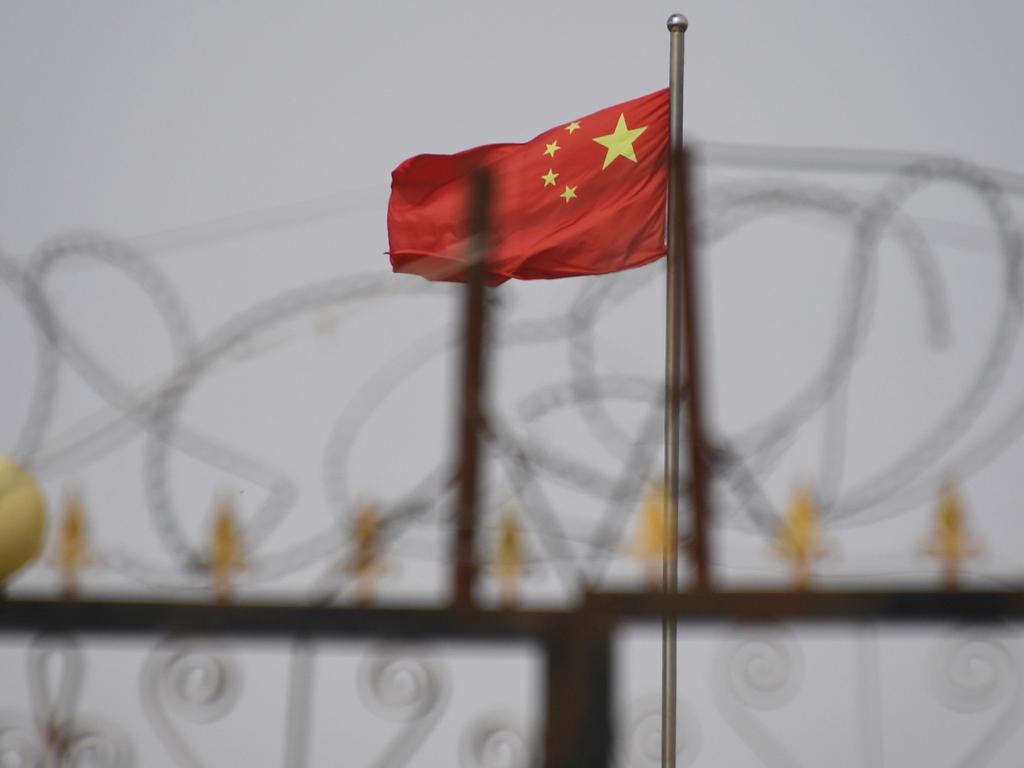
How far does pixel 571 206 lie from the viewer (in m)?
12.0

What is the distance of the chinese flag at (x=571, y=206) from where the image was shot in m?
11.7

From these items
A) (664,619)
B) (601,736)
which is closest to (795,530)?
(664,619)

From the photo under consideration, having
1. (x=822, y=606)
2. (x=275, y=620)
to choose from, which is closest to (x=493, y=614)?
(x=275, y=620)

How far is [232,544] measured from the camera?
682 centimetres

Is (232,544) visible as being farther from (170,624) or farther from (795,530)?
(795,530)

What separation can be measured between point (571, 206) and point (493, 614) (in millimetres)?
6080

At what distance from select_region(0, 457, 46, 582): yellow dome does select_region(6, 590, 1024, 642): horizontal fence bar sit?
59 cm

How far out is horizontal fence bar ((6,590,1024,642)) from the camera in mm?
6387

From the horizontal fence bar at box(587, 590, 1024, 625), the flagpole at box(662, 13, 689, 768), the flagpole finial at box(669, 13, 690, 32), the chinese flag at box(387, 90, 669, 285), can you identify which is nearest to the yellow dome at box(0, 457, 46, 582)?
the horizontal fence bar at box(587, 590, 1024, 625)

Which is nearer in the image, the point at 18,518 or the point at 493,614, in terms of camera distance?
the point at 493,614

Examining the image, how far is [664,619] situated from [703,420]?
1564mm

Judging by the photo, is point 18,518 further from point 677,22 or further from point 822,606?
point 677,22

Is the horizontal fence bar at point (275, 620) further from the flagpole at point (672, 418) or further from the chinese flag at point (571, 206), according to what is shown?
the chinese flag at point (571, 206)

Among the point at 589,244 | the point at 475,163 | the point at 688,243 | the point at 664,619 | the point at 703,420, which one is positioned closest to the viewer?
the point at 664,619
